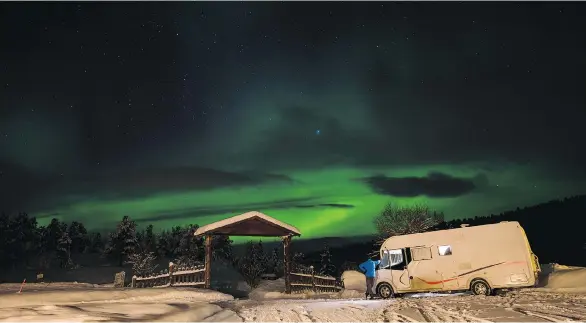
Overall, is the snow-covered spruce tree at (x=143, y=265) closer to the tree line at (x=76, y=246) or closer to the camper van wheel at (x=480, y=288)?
the tree line at (x=76, y=246)

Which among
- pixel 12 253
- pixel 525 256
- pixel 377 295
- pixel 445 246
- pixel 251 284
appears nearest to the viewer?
pixel 525 256

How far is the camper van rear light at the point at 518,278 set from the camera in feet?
52.1

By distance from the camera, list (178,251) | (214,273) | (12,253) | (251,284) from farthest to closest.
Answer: (178,251) < (12,253) < (214,273) < (251,284)

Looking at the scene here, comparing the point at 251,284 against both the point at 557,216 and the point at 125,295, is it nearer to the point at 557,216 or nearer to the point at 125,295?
the point at 125,295

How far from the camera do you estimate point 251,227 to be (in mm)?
22453

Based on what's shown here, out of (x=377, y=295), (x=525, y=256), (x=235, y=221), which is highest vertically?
(x=235, y=221)

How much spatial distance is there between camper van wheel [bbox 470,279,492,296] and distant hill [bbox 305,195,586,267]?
39502 millimetres

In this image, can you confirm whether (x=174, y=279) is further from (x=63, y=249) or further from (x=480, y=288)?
(x=63, y=249)

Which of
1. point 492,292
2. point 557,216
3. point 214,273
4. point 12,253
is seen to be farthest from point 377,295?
point 557,216

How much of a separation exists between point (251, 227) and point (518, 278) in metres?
12.3

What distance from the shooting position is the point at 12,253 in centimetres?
7238

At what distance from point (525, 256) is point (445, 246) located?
2.87m

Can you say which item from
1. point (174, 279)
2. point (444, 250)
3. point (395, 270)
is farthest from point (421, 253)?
point (174, 279)

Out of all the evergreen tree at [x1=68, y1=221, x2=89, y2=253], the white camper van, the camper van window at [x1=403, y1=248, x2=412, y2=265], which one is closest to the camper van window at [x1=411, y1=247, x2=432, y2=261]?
the white camper van
